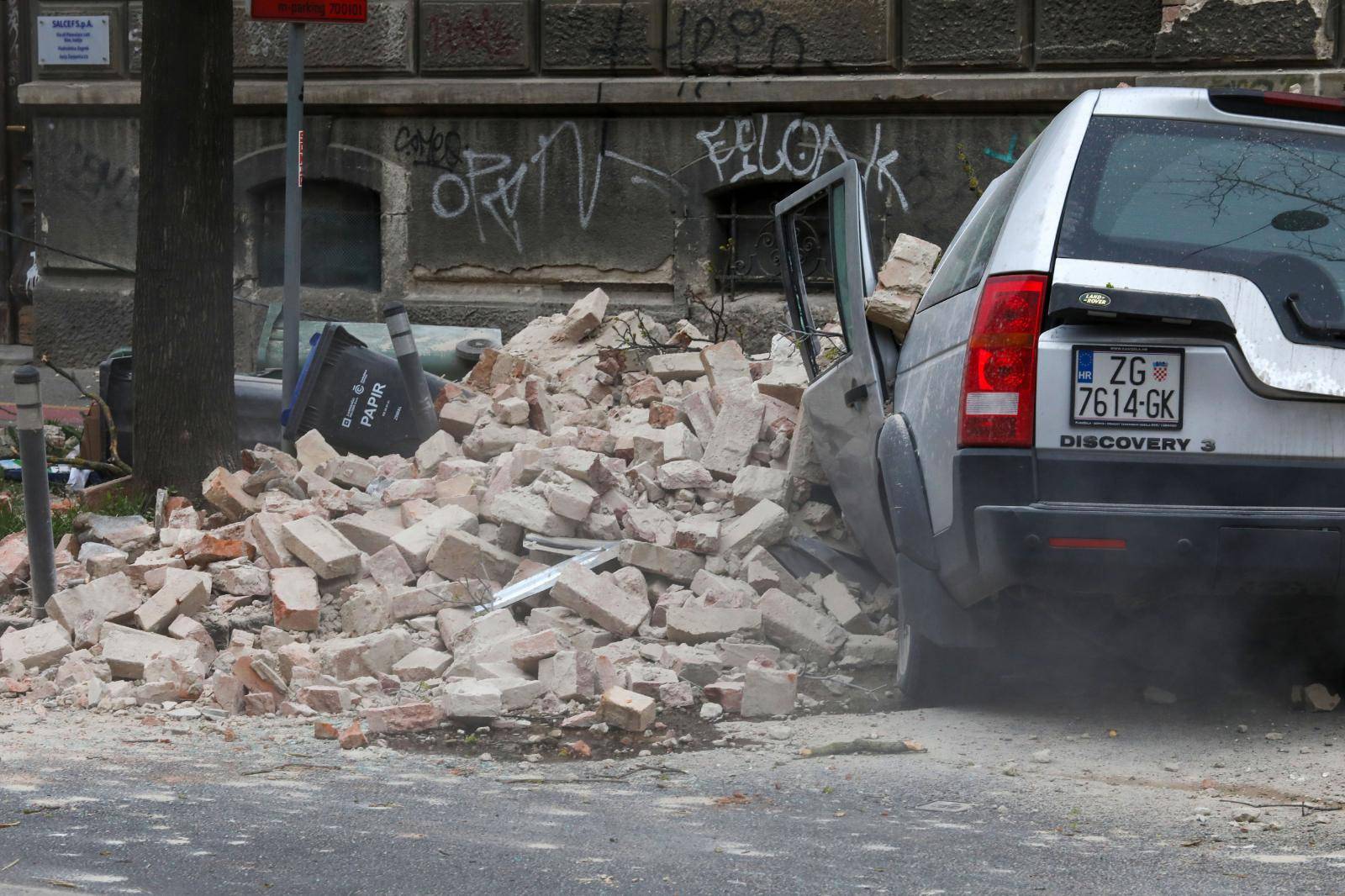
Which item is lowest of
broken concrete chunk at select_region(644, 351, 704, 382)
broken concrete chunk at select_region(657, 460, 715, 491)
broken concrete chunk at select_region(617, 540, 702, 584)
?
broken concrete chunk at select_region(617, 540, 702, 584)

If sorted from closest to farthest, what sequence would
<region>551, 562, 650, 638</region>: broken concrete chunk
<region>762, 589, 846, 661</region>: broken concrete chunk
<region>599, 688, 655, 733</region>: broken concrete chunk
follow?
<region>599, 688, 655, 733</region>: broken concrete chunk, <region>762, 589, 846, 661</region>: broken concrete chunk, <region>551, 562, 650, 638</region>: broken concrete chunk

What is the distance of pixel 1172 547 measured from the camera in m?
3.66

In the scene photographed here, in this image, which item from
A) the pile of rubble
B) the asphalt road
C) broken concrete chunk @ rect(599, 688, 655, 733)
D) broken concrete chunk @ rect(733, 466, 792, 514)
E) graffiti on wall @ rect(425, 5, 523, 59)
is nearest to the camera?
the asphalt road

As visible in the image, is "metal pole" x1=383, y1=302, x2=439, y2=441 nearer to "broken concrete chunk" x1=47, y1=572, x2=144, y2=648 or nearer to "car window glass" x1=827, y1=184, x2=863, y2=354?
"broken concrete chunk" x1=47, y1=572, x2=144, y2=648

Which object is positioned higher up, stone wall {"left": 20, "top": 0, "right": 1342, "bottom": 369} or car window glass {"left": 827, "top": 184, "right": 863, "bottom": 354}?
stone wall {"left": 20, "top": 0, "right": 1342, "bottom": 369}

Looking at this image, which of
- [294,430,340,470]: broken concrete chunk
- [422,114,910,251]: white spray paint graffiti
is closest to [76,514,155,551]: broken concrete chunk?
[294,430,340,470]: broken concrete chunk

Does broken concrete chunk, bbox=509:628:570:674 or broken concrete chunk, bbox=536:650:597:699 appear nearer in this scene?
broken concrete chunk, bbox=536:650:597:699

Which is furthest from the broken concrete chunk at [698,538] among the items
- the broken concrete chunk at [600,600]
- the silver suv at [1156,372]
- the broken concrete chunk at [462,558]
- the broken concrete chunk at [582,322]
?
the broken concrete chunk at [582,322]

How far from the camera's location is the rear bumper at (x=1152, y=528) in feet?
12.0

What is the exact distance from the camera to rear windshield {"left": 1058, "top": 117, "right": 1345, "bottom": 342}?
12.2 feet

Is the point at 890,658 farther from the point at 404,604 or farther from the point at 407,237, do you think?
the point at 407,237

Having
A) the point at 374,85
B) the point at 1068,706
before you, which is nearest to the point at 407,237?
the point at 374,85

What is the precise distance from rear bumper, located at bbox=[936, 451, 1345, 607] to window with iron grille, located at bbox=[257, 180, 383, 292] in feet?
28.9

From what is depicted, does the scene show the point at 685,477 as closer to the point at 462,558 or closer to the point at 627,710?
the point at 462,558
